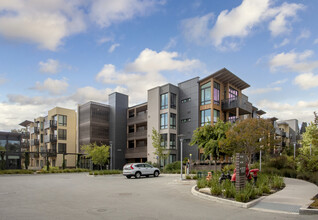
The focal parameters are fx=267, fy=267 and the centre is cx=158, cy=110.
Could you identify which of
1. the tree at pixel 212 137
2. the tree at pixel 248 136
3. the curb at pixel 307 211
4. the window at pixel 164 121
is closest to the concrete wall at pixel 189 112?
the window at pixel 164 121

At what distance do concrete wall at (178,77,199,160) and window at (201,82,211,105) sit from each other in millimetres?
746

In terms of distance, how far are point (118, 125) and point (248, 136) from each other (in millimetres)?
34027

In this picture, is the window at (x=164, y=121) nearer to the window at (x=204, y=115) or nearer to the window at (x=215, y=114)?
the window at (x=204, y=115)

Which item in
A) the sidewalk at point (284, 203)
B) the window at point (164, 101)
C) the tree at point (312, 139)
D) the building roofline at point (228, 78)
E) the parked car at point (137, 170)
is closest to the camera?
the sidewalk at point (284, 203)

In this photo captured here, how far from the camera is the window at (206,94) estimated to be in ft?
128

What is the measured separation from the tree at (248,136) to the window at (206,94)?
17.1 meters

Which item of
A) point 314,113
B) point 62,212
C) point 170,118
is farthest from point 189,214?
point 170,118

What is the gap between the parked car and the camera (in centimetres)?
2615

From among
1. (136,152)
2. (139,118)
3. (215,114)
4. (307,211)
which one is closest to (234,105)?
(215,114)

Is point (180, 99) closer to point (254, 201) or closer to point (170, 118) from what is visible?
point (170, 118)

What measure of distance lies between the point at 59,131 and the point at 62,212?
4890 centimetres

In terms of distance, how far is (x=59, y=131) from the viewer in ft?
180

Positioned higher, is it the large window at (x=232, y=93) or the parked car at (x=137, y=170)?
the large window at (x=232, y=93)

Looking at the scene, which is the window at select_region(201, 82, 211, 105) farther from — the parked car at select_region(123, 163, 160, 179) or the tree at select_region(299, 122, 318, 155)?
the parked car at select_region(123, 163, 160, 179)
